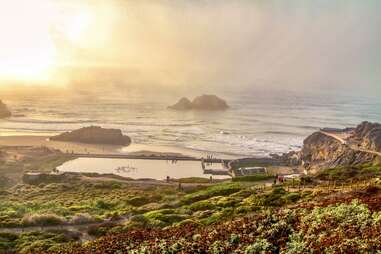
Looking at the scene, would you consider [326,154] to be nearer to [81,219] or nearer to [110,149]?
[110,149]

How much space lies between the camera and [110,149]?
103 m

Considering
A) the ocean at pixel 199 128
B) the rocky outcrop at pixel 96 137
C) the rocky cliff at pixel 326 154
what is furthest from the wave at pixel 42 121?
the rocky cliff at pixel 326 154

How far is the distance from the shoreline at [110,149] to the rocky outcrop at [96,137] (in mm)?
2793

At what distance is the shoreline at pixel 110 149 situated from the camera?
96438mm

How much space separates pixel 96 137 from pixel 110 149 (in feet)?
38.1

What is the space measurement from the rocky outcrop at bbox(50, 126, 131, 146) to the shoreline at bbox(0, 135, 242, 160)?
9.16 ft

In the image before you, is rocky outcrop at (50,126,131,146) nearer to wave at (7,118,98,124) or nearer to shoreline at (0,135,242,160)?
shoreline at (0,135,242,160)

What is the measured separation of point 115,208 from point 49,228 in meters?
9.99

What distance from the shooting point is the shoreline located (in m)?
96.4

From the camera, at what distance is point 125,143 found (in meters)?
112

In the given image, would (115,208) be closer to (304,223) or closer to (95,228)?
(95,228)

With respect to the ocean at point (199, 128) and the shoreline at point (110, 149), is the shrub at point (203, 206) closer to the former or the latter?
the shoreline at point (110, 149)

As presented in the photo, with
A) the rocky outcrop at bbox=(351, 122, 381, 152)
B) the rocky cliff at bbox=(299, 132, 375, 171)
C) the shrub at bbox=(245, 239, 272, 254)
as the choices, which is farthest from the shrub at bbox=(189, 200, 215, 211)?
the rocky outcrop at bbox=(351, 122, 381, 152)

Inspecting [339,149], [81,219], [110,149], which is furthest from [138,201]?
[110,149]
